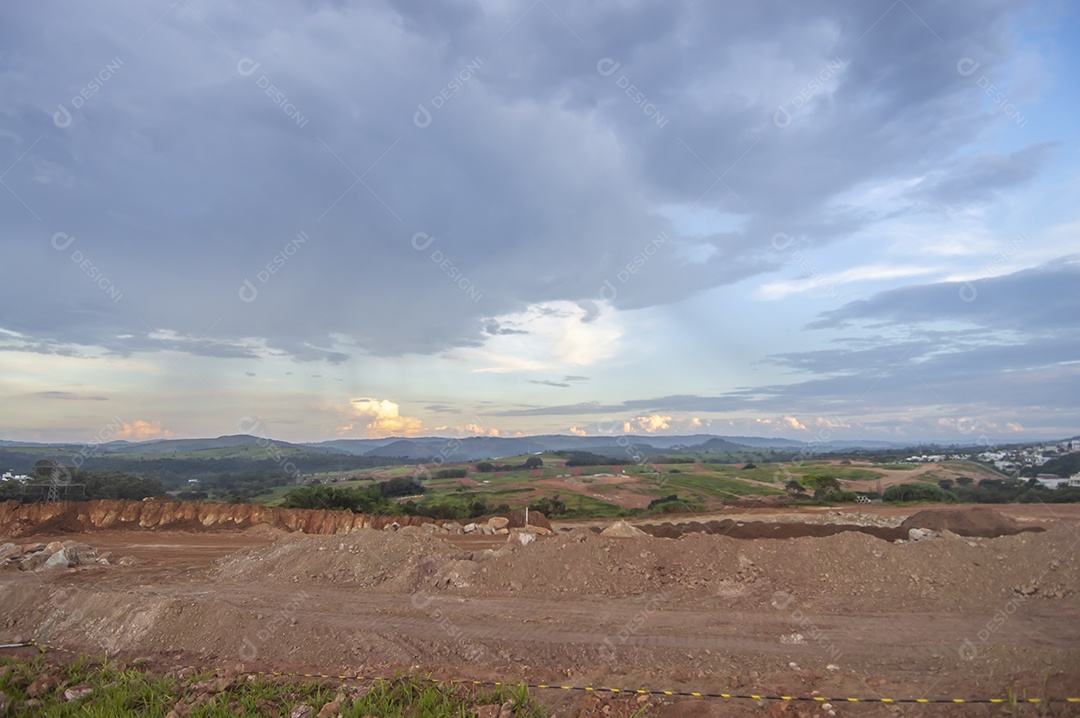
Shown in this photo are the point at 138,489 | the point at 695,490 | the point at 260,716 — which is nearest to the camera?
the point at 260,716

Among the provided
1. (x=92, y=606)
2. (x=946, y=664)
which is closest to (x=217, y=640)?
(x=92, y=606)

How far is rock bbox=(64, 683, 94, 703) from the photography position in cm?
911

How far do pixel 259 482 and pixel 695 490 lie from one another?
42986 mm

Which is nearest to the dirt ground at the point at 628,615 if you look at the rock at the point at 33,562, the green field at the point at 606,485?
the rock at the point at 33,562

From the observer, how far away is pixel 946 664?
9.53m

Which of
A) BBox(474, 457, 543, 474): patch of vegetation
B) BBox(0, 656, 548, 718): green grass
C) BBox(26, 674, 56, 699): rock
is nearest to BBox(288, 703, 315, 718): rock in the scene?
BBox(0, 656, 548, 718): green grass

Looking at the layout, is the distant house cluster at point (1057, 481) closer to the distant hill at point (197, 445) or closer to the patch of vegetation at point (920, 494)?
the patch of vegetation at point (920, 494)

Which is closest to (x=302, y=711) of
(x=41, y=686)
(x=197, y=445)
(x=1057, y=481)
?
(x=41, y=686)

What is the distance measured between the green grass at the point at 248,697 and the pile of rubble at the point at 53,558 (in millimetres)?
10619

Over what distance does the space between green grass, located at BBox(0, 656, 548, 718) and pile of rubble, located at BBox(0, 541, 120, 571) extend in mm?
10619

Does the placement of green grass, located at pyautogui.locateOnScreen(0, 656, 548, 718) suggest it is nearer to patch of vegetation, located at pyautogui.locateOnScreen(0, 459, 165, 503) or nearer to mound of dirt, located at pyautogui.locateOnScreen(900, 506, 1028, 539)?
mound of dirt, located at pyautogui.locateOnScreen(900, 506, 1028, 539)

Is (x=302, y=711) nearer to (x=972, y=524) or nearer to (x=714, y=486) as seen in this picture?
(x=972, y=524)

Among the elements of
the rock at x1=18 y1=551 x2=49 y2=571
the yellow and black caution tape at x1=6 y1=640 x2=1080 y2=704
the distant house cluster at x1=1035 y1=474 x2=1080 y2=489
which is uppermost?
the yellow and black caution tape at x1=6 y1=640 x2=1080 y2=704

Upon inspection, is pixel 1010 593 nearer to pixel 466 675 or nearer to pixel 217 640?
pixel 466 675
